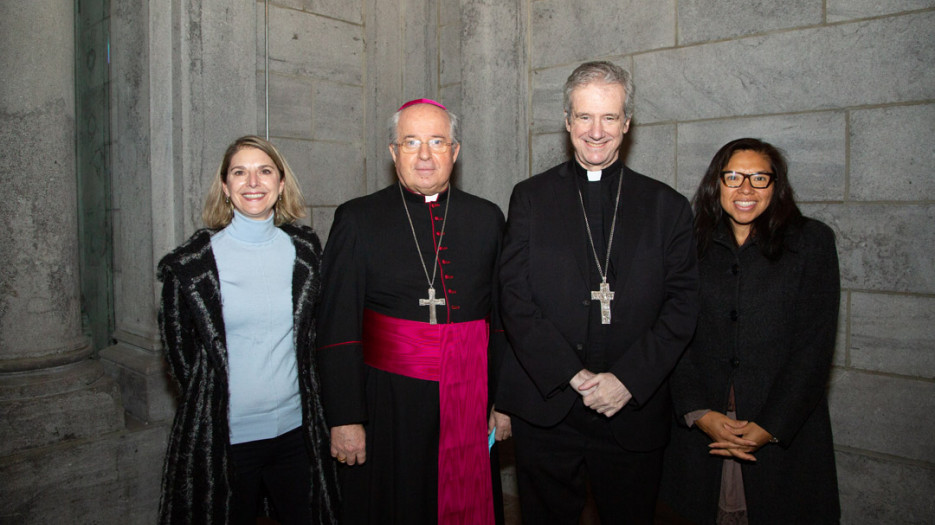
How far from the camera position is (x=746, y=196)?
2467mm

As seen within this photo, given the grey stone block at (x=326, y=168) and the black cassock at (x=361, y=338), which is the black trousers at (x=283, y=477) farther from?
the grey stone block at (x=326, y=168)

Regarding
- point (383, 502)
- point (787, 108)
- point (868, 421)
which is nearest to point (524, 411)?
point (383, 502)

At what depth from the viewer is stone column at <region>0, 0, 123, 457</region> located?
131 inches

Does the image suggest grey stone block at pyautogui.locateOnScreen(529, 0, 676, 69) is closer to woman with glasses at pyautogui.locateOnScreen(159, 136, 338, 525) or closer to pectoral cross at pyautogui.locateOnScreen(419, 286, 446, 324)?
pectoral cross at pyautogui.locateOnScreen(419, 286, 446, 324)

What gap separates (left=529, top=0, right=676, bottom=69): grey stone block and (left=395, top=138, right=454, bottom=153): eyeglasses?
1.73 m

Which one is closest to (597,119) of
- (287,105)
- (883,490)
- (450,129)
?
(450,129)

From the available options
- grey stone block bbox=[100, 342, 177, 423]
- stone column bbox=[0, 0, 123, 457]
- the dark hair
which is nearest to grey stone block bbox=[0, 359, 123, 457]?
stone column bbox=[0, 0, 123, 457]

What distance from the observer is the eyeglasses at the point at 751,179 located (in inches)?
97.3

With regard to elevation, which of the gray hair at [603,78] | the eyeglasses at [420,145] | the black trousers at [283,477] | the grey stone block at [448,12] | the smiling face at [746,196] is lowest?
the black trousers at [283,477]

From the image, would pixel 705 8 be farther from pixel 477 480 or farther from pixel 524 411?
pixel 477 480

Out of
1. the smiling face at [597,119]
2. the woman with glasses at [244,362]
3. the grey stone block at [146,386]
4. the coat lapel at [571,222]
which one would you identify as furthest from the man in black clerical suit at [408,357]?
the grey stone block at [146,386]

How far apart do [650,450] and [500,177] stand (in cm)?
235

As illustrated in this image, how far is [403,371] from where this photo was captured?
2584 millimetres

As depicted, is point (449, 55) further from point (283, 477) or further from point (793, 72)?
point (283, 477)
